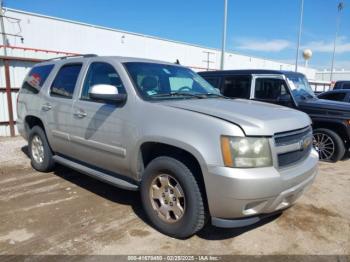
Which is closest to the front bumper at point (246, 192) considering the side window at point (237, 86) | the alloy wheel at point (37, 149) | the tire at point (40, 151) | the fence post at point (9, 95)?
the tire at point (40, 151)

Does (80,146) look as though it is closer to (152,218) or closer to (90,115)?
(90,115)

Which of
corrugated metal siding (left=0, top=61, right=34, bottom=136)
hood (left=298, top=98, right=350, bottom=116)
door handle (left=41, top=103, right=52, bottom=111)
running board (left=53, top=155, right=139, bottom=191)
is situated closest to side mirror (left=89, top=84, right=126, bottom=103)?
running board (left=53, top=155, right=139, bottom=191)

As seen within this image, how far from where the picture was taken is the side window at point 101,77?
12.6 ft

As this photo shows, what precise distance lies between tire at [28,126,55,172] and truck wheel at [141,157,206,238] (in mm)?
2440

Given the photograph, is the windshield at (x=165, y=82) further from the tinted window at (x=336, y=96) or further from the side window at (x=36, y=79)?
the tinted window at (x=336, y=96)

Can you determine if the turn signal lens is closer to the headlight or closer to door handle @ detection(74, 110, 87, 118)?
the headlight

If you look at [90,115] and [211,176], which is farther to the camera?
[90,115]

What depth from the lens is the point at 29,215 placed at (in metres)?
3.75

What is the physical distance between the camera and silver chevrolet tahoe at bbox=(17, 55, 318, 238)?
9.00 ft

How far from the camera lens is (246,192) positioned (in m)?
2.68

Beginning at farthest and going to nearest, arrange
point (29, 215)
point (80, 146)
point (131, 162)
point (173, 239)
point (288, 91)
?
point (288, 91), point (80, 146), point (29, 215), point (131, 162), point (173, 239)

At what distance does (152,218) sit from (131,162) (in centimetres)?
67

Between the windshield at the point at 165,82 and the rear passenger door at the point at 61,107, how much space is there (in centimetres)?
109

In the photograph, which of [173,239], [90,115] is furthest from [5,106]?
[173,239]
